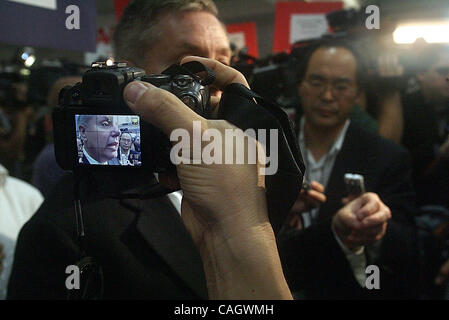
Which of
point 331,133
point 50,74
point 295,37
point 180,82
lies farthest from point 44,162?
point 295,37

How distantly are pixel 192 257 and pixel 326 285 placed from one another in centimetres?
45

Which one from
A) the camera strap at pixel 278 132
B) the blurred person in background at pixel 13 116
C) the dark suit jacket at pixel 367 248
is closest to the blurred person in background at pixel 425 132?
the dark suit jacket at pixel 367 248

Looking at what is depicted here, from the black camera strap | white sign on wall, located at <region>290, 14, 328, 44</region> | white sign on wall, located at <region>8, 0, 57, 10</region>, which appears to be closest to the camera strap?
the black camera strap

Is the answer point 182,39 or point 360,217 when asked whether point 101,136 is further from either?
point 360,217

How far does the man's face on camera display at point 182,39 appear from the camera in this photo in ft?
2.58

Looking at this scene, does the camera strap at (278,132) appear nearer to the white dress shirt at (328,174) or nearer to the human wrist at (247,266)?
the human wrist at (247,266)

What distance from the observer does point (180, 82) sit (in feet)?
1.52

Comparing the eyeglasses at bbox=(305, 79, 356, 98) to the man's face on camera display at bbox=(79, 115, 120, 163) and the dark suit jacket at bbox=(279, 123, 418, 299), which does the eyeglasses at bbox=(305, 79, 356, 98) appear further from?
the man's face on camera display at bbox=(79, 115, 120, 163)

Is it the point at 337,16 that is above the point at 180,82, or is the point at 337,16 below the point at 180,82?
above

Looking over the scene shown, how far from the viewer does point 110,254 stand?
71cm

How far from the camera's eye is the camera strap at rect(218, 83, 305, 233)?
0.42 metres

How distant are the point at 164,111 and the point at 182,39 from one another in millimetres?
439

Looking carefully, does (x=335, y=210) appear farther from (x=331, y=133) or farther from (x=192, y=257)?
(x=192, y=257)

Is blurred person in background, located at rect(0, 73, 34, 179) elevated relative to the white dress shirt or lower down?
elevated
